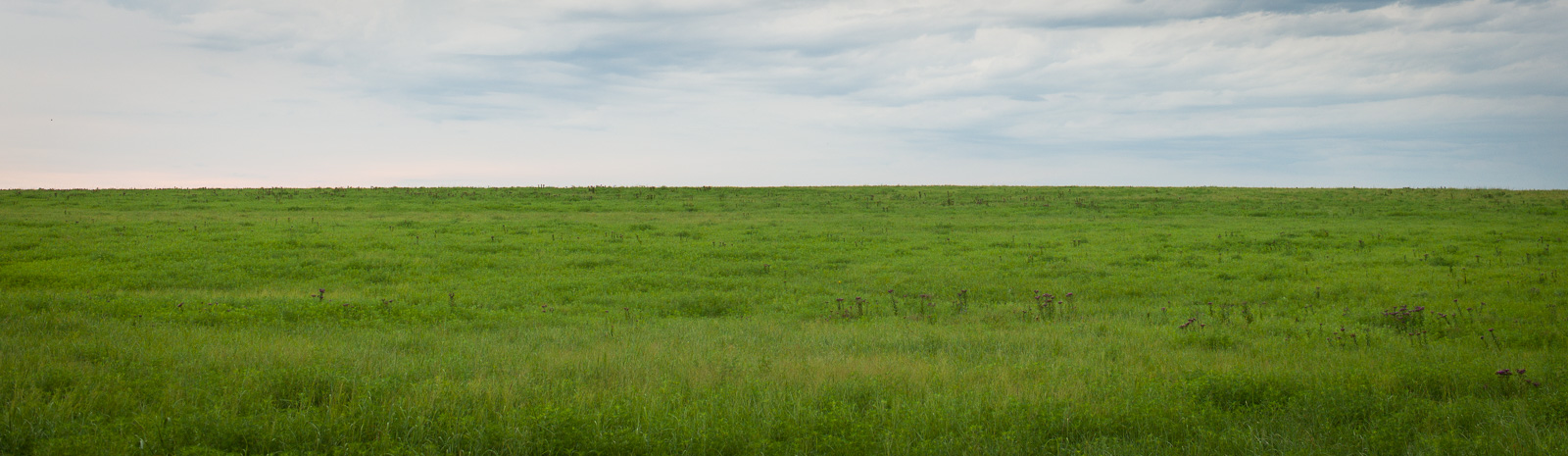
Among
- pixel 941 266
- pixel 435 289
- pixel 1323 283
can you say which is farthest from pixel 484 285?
pixel 1323 283

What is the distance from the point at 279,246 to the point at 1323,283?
27.2 metres

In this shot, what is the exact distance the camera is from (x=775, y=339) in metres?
11.6

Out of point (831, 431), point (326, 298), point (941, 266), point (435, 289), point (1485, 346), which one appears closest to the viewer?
point (831, 431)

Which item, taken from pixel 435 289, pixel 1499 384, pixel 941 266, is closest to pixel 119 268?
pixel 435 289

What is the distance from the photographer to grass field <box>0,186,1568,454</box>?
241 inches

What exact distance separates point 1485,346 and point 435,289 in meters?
18.0

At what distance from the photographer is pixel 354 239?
25.5m

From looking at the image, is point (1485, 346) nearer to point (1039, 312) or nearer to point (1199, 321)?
point (1199, 321)

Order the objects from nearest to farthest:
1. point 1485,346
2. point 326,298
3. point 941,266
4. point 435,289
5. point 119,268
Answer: point 1485,346 < point 326,298 < point 435,289 < point 119,268 < point 941,266

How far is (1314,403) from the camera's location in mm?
7031

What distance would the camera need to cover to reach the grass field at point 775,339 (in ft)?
20.1

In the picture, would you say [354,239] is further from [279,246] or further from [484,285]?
[484,285]

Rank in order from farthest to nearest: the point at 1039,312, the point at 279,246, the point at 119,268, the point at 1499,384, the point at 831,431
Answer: the point at 279,246, the point at 119,268, the point at 1039,312, the point at 1499,384, the point at 831,431

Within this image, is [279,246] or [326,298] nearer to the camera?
[326,298]
